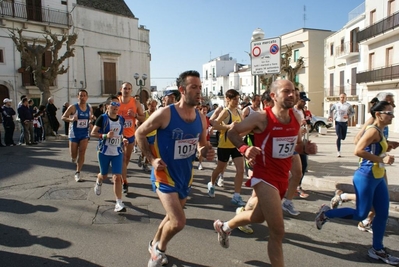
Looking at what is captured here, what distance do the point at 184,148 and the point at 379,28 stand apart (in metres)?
26.1

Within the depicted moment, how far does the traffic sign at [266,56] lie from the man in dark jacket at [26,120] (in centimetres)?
960

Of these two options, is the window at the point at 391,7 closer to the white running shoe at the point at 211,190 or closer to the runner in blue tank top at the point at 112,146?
the white running shoe at the point at 211,190

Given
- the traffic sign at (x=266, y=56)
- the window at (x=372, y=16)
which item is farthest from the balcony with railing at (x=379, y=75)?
the traffic sign at (x=266, y=56)

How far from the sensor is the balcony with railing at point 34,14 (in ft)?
76.4

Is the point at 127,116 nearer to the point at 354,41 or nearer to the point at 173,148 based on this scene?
the point at 173,148

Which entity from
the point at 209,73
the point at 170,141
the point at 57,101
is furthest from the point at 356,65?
the point at 209,73

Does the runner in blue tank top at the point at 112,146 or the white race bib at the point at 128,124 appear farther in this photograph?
the white race bib at the point at 128,124

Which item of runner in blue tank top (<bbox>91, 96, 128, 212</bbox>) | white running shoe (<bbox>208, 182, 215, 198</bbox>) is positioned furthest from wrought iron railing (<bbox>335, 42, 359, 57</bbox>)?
runner in blue tank top (<bbox>91, 96, 128, 212</bbox>)

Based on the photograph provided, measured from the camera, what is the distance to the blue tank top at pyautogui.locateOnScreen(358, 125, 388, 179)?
12.2 feet

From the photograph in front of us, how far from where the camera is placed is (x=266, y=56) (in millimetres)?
8633

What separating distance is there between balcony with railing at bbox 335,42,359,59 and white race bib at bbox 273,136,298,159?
29.9m

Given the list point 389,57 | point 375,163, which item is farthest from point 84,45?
point 375,163

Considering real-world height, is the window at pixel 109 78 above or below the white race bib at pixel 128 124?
above

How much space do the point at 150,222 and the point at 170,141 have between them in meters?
1.90
